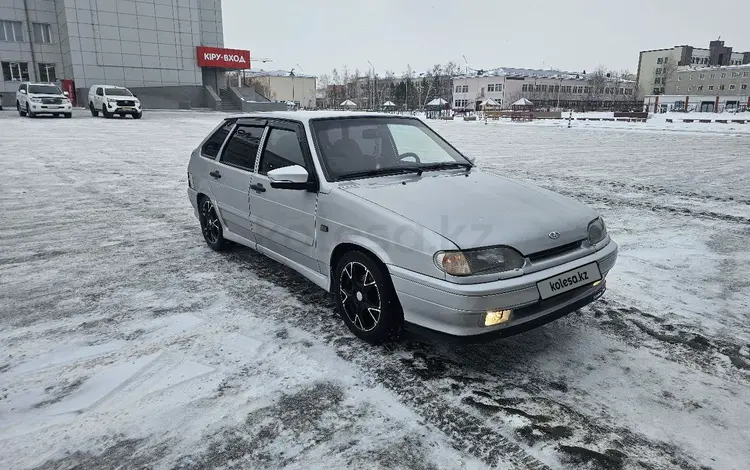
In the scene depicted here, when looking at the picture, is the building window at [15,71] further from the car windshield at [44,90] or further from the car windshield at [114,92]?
the car windshield at [114,92]

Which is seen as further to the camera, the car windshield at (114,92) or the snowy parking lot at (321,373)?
the car windshield at (114,92)

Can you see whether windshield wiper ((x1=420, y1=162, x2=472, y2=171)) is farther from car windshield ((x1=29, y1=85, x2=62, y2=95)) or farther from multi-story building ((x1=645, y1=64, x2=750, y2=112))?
multi-story building ((x1=645, y1=64, x2=750, y2=112))

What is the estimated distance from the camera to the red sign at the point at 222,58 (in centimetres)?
5050

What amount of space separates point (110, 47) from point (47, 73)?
723 cm

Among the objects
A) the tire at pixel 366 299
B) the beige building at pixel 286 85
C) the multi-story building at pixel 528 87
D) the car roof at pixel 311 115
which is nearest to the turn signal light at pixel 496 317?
the tire at pixel 366 299

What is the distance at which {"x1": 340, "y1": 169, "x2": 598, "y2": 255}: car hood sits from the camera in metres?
2.89

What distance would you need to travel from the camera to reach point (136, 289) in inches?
172

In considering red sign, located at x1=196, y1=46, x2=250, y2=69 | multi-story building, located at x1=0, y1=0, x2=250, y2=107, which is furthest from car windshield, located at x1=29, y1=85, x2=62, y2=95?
red sign, located at x1=196, y1=46, x2=250, y2=69

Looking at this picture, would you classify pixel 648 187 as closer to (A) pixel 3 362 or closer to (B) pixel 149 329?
(B) pixel 149 329

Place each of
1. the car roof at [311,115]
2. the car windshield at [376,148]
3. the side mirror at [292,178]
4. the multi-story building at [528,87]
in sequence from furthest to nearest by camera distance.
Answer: the multi-story building at [528,87]
the car roof at [311,115]
the car windshield at [376,148]
the side mirror at [292,178]

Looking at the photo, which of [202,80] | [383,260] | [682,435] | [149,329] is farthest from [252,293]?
[202,80]

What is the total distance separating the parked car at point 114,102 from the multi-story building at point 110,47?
16.8 m

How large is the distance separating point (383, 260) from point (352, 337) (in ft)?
2.51

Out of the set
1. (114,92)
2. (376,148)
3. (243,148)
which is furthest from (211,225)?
(114,92)
